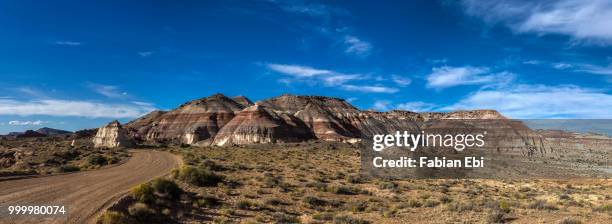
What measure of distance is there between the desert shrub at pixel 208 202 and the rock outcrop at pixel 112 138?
56069mm

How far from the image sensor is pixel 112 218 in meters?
12.7

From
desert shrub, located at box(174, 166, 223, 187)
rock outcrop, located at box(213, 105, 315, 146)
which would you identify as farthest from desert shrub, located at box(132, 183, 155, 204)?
rock outcrop, located at box(213, 105, 315, 146)

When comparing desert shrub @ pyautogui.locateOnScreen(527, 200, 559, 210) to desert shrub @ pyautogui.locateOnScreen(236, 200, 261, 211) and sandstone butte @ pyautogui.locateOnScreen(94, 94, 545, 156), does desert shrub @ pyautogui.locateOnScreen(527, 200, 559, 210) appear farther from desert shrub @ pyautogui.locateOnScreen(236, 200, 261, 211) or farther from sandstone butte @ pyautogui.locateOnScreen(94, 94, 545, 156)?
sandstone butte @ pyautogui.locateOnScreen(94, 94, 545, 156)

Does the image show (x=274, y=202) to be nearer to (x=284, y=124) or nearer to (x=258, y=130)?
(x=258, y=130)

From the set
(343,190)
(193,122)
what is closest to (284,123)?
(193,122)

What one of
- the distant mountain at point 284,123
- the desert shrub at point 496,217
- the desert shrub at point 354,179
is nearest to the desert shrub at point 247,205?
the desert shrub at point 496,217

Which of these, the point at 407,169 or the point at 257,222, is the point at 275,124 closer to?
the point at 407,169

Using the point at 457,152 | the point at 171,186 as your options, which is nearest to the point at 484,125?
the point at 457,152

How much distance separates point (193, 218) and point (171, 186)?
405cm

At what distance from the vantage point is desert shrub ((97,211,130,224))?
1261 centimetres

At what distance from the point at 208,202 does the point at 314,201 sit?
5.29 meters

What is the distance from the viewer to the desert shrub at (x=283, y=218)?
16188 millimetres

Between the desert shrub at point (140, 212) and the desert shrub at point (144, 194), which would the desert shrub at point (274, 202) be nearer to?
the desert shrub at point (144, 194)

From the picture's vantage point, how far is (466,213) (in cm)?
1761
